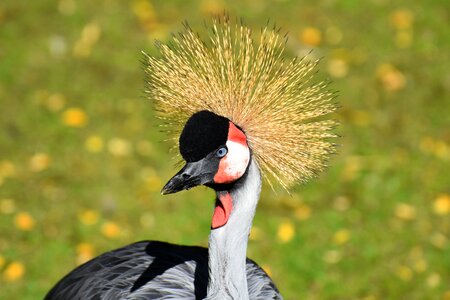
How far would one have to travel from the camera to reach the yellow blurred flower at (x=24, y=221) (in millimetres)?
4352

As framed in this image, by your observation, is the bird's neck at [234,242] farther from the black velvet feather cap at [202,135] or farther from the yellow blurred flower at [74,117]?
the yellow blurred flower at [74,117]

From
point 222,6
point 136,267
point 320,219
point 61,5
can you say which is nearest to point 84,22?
point 61,5

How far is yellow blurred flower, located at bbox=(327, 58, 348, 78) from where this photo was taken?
551 centimetres

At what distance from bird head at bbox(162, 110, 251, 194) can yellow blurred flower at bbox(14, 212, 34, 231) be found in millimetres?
2084

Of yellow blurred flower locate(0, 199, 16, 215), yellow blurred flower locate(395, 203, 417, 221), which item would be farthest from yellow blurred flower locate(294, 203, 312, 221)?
yellow blurred flower locate(0, 199, 16, 215)

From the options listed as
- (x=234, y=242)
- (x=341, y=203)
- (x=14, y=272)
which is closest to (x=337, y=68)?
(x=341, y=203)

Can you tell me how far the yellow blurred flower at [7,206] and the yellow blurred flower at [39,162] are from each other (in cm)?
28

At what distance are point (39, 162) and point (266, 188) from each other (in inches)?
48.1

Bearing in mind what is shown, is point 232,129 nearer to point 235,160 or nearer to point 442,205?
point 235,160

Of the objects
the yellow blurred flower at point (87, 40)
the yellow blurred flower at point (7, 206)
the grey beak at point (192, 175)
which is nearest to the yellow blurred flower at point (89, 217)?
the yellow blurred flower at point (7, 206)

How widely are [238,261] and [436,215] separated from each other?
2.17 meters

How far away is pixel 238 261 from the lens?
2629 mm

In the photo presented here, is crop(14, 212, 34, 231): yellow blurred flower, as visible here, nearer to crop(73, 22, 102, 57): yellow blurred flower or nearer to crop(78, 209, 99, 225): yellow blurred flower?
crop(78, 209, 99, 225): yellow blurred flower

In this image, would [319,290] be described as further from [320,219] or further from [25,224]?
[25,224]
